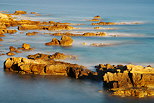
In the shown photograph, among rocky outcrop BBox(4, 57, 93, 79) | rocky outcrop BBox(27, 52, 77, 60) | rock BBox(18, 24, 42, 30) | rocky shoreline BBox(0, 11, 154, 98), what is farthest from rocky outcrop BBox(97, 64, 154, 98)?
rock BBox(18, 24, 42, 30)

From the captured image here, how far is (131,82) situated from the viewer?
19594 mm

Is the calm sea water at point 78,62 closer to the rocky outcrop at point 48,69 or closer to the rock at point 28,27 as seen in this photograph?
the rocky outcrop at point 48,69

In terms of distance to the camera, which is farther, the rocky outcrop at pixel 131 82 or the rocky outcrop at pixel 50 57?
the rocky outcrop at pixel 50 57

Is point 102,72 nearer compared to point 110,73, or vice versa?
point 110,73

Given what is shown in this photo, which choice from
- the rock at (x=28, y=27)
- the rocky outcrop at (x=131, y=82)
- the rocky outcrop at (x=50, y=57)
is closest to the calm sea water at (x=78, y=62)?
the rocky outcrop at (x=131, y=82)

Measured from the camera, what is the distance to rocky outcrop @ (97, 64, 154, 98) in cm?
1878

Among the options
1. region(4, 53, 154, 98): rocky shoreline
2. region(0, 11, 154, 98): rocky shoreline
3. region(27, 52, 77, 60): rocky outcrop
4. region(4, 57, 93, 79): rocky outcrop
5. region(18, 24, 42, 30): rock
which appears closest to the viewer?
region(4, 53, 154, 98): rocky shoreline

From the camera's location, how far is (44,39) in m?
38.9

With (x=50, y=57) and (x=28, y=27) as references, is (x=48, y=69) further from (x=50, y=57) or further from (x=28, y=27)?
(x=28, y=27)

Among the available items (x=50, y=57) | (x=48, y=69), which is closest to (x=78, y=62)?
(x=50, y=57)

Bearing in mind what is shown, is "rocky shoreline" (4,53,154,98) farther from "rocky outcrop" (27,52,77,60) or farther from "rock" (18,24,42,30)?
"rock" (18,24,42,30)

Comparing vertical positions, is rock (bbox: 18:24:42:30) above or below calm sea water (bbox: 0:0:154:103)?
above

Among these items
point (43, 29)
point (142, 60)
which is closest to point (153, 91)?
point (142, 60)

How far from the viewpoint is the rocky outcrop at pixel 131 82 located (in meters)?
18.8
